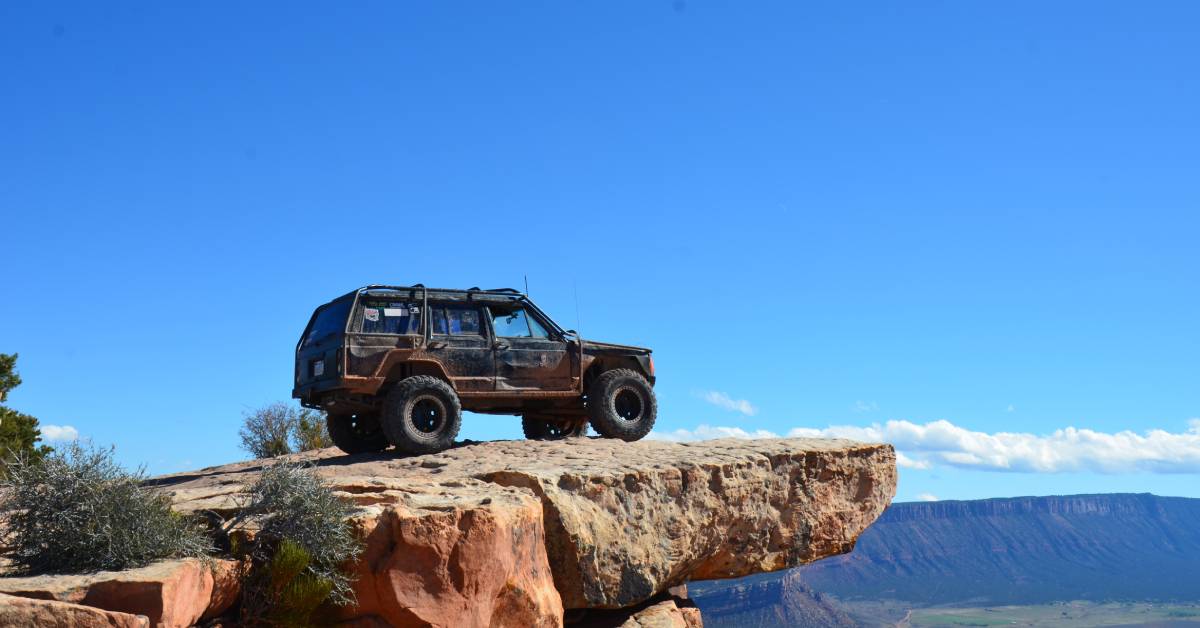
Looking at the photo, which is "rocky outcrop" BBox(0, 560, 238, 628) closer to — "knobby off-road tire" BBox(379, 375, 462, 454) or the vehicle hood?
"knobby off-road tire" BBox(379, 375, 462, 454)

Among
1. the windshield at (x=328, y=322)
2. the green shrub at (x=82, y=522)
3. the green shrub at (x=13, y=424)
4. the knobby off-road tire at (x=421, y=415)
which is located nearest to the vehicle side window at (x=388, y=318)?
the windshield at (x=328, y=322)

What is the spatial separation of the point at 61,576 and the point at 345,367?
5.90 meters

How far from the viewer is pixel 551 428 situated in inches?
622

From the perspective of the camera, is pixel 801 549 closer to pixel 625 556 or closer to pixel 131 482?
pixel 625 556

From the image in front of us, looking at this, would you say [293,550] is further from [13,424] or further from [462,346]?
[13,424]

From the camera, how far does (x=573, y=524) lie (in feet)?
35.7

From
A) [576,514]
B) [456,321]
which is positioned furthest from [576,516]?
[456,321]

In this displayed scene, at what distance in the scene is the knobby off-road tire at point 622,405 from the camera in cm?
1492

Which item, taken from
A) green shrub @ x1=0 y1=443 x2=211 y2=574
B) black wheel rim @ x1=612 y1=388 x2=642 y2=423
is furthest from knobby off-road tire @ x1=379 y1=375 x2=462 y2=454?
green shrub @ x1=0 y1=443 x2=211 y2=574

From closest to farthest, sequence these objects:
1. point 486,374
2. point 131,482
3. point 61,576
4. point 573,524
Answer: point 61,576, point 131,482, point 573,524, point 486,374

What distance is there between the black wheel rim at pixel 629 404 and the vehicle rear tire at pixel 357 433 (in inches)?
127

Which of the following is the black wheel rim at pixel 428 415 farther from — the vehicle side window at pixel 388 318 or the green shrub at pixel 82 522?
the green shrub at pixel 82 522

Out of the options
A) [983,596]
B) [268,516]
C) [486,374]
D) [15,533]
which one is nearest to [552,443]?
[486,374]

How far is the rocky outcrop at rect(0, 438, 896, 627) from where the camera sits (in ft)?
29.5
